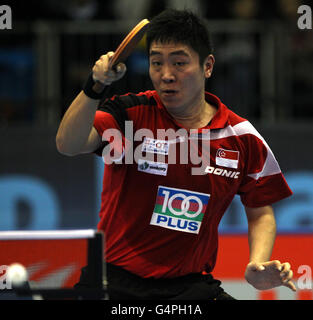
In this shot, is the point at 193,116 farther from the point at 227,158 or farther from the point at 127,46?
the point at 127,46

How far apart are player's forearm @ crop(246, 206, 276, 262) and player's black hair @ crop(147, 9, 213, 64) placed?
951 millimetres

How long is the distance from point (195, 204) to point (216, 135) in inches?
15.8

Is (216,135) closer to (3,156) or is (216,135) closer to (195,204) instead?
(195,204)

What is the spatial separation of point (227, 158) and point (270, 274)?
2.13ft

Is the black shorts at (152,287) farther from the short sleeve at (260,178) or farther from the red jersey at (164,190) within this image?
the short sleeve at (260,178)

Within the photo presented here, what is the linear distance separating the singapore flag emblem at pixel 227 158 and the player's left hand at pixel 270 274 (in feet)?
1.76

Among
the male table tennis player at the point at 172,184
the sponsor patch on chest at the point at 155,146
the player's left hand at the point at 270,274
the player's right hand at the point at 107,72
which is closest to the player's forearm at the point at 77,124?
the player's right hand at the point at 107,72

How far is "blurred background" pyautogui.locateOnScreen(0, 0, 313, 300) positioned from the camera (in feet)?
27.3

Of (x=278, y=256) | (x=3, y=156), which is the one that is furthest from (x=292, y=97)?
→ (x=3, y=156)

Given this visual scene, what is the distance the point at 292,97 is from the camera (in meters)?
8.93

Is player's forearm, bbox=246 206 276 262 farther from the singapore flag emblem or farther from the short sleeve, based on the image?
the singapore flag emblem

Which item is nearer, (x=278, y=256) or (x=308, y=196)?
(x=278, y=256)

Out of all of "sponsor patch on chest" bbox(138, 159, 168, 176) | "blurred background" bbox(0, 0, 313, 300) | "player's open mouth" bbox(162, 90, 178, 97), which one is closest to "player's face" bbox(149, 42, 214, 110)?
"player's open mouth" bbox(162, 90, 178, 97)
